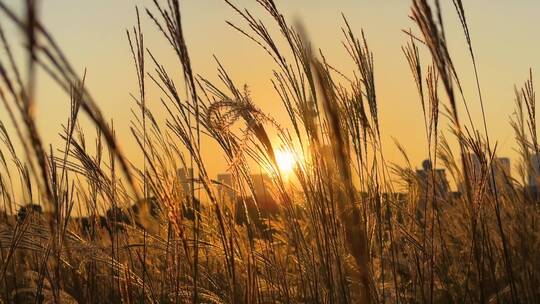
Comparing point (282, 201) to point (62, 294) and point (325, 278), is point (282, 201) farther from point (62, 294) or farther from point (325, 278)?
point (62, 294)

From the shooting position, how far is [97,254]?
2033mm

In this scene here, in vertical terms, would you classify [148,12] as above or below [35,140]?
above

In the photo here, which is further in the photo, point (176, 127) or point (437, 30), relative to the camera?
point (176, 127)

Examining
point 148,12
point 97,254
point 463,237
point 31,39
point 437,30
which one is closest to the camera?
point 31,39

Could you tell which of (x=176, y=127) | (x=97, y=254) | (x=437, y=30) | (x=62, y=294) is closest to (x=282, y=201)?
(x=176, y=127)

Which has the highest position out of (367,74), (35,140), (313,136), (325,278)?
(367,74)

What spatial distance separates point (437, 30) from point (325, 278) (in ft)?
3.12

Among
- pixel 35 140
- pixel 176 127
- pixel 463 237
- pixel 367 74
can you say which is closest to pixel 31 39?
pixel 35 140

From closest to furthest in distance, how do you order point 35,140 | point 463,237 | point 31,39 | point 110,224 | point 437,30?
point 31,39
point 35,140
point 437,30
point 110,224
point 463,237

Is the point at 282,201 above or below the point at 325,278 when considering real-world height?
above

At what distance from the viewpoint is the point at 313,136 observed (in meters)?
2.14

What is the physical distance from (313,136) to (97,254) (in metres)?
0.70

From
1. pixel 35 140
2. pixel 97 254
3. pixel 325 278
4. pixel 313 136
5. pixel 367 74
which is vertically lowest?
pixel 325 278

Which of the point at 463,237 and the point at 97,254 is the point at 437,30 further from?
the point at 463,237
